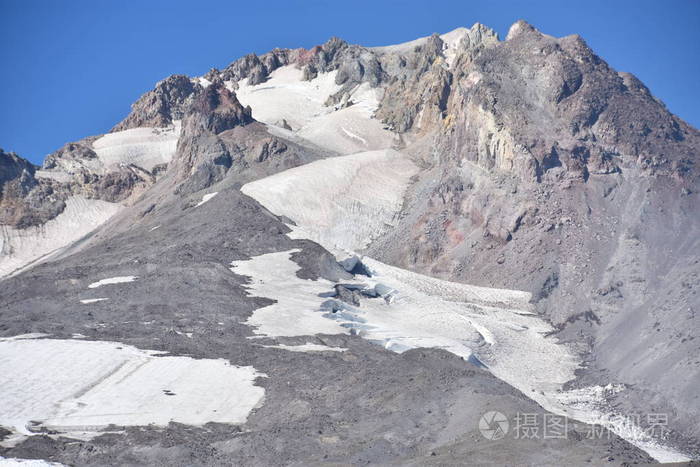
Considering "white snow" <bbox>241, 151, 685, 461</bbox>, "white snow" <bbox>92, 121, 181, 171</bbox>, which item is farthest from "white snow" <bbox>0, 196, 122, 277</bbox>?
"white snow" <bbox>241, 151, 685, 461</bbox>

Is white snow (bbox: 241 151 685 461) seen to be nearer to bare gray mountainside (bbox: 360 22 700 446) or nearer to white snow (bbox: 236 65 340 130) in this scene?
bare gray mountainside (bbox: 360 22 700 446)

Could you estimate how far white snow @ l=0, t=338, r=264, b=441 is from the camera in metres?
29.7

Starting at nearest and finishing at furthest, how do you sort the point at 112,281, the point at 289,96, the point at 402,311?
the point at 112,281 < the point at 402,311 < the point at 289,96

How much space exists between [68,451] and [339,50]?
12696cm

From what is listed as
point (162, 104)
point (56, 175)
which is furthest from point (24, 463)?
point (162, 104)

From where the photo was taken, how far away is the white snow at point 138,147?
119 metres

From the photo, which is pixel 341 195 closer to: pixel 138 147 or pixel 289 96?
pixel 138 147

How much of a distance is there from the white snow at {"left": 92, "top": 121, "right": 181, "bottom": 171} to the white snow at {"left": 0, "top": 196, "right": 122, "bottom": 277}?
1512cm

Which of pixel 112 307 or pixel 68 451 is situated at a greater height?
pixel 112 307

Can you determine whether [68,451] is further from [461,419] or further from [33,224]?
[33,224]

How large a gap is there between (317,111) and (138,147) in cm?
2391

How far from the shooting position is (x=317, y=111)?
5089 inches

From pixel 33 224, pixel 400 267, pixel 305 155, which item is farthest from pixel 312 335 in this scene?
pixel 33 224

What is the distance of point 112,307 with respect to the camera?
46.4 metres
